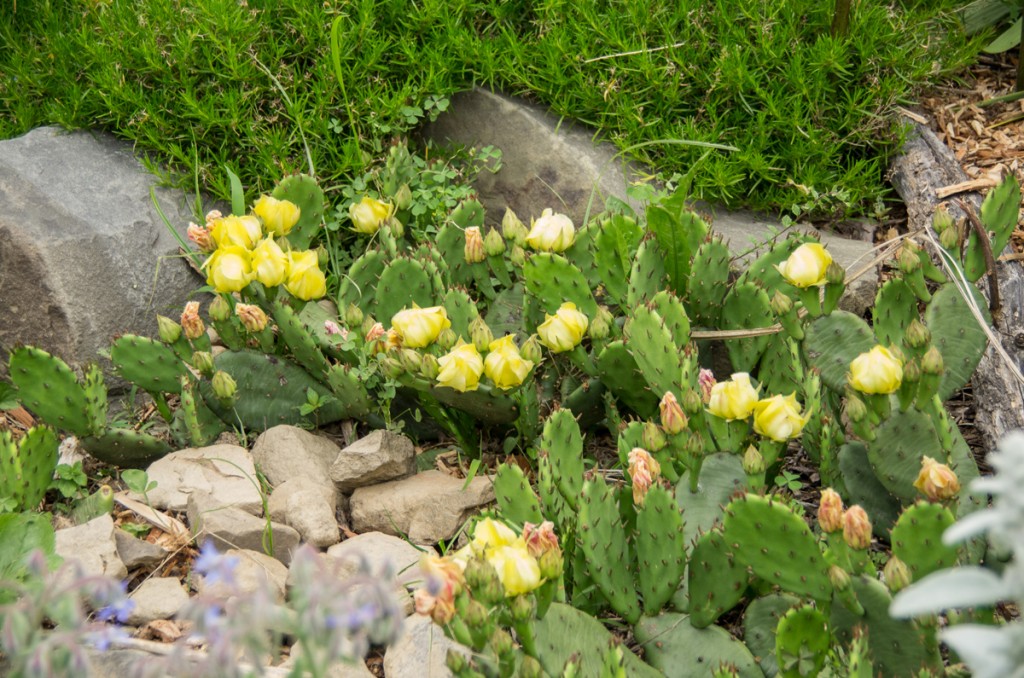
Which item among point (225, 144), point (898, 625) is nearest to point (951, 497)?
point (898, 625)

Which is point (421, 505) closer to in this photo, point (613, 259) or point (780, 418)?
point (613, 259)

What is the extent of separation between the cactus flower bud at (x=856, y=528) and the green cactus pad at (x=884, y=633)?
11 cm

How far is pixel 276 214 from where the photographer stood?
268 cm

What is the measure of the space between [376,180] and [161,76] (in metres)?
0.77

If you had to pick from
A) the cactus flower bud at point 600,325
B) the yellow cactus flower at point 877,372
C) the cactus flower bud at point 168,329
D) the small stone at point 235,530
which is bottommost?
the small stone at point 235,530

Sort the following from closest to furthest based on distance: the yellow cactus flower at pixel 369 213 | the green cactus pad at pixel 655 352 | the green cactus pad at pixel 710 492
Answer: the green cactus pad at pixel 710 492 < the green cactus pad at pixel 655 352 < the yellow cactus flower at pixel 369 213

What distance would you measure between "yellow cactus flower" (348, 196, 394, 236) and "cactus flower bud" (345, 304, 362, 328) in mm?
397

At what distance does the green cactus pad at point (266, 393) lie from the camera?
258 centimetres

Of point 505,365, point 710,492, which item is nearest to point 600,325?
point 505,365

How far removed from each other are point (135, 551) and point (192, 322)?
0.56m

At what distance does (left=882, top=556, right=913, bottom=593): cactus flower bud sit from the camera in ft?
5.26

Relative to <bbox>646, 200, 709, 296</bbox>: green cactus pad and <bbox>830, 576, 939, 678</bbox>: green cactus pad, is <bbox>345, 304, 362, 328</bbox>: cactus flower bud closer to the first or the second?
<bbox>646, 200, 709, 296</bbox>: green cactus pad

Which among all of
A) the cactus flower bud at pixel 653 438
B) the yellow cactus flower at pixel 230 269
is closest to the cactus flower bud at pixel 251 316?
the yellow cactus flower at pixel 230 269

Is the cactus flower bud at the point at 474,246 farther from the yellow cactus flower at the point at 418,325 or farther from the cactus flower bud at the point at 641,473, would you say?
the cactus flower bud at the point at 641,473
